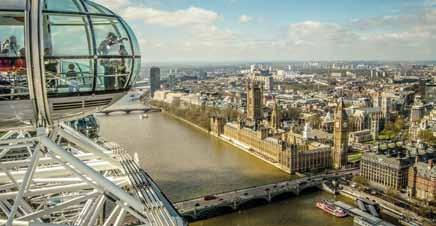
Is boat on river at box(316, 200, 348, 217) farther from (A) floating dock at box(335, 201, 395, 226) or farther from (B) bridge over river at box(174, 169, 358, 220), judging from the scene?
(B) bridge over river at box(174, 169, 358, 220)

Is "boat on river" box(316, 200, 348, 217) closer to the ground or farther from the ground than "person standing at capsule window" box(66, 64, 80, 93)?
closer to the ground

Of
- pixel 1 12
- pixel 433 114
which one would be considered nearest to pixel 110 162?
pixel 1 12

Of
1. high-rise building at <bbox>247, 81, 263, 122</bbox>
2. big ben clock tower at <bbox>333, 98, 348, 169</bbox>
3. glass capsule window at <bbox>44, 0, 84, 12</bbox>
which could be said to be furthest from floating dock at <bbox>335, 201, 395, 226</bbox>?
high-rise building at <bbox>247, 81, 263, 122</bbox>

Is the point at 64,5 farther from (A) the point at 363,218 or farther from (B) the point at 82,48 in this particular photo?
(A) the point at 363,218

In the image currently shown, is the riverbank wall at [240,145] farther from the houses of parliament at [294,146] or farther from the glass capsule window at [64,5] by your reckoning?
the glass capsule window at [64,5]

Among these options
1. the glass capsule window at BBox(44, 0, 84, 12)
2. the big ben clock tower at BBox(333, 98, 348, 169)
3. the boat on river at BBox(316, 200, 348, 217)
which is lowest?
the boat on river at BBox(316, 200, 348, 217)

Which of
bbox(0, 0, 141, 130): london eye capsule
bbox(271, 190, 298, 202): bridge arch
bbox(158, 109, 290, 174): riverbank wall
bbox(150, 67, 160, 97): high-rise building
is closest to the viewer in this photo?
bbox(0, 0, 141, 130): london eye capsule

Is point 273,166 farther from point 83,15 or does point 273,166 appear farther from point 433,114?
point 83,15

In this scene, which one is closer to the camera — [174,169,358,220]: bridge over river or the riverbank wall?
[174,169,358,220]: bridge over river

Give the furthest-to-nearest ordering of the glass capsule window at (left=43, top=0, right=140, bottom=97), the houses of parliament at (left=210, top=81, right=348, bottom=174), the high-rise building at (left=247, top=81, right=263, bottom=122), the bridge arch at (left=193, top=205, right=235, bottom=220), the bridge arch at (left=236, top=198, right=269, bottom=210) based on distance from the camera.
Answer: the high-rise building at (left=247, top=81, right=263, bottom=122), the houses of parliament at (left=210, top=81, right=348, bottom=174), the bridge arch at (left=236, top=198, right=269, bottom=210), the bridge arch at (left=193, top=205, right=235, bottom=220), the glass capsule window at (left=43, top=0, right=140, bottom=97)
